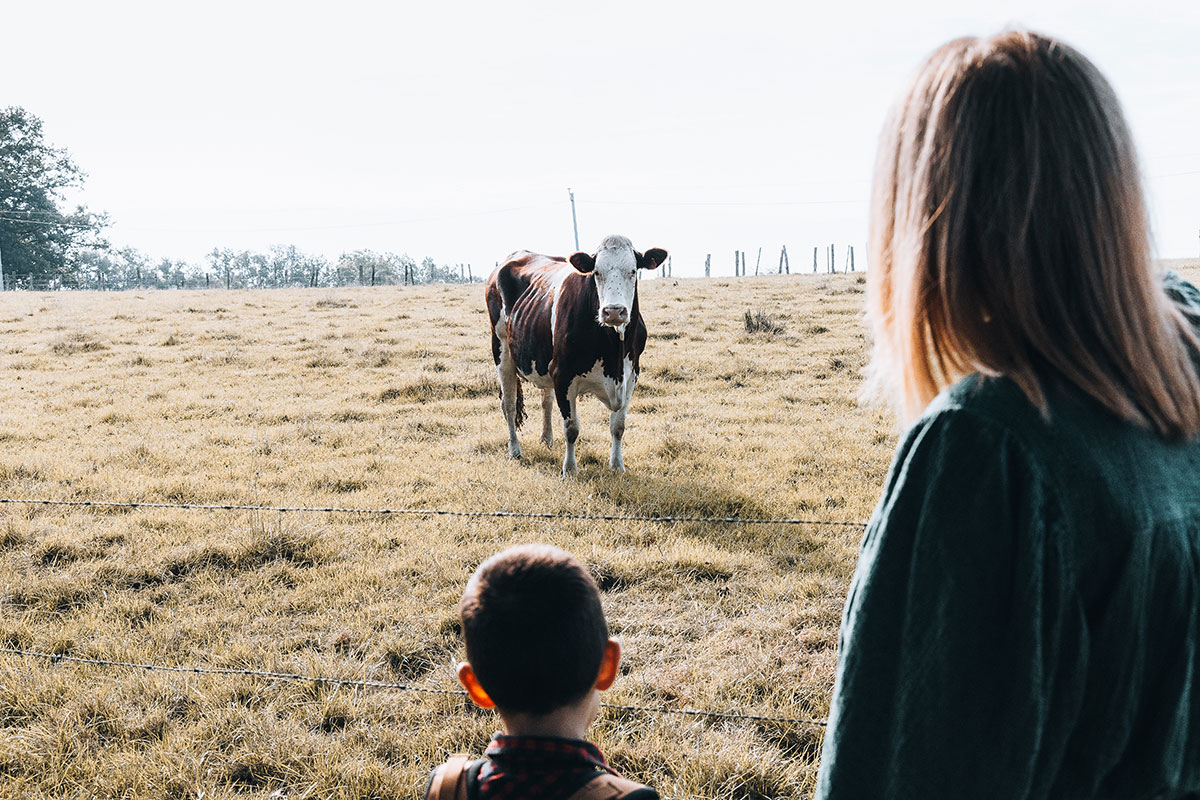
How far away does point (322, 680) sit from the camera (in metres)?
4.02

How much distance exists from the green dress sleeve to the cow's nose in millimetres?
6616

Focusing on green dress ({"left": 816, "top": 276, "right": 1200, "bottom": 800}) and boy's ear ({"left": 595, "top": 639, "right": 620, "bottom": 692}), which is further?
boy's ear ({"left": 595, "top": 639, "right": 620, "bottom": 692})

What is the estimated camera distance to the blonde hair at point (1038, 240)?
111 cm

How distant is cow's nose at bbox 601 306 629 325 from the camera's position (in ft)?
25.4

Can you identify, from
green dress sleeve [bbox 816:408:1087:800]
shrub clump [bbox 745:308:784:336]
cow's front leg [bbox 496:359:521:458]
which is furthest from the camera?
shrub clump [bbox 745:308:784:336]

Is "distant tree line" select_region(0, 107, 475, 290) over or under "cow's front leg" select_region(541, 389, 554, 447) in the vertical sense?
over

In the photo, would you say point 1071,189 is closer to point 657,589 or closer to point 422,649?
point 422,649

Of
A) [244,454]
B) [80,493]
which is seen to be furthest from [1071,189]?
[244,454]

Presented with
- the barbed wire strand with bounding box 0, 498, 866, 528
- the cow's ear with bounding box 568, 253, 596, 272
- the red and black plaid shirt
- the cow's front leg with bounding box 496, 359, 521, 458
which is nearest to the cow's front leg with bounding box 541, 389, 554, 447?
the cow's front leg with bounding box 496, 359, 521, 458

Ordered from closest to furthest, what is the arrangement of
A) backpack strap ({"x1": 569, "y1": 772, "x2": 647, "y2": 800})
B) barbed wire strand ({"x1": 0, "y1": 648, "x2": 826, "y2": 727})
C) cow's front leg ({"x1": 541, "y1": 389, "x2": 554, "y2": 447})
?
backpack strap ({"x1": 569, "y1": 772, "x2": 647, "y2": 800}), barbed wire strand ({"x1": 0, "y1": 648, "x2": 826, "y2": 727}), cow's front leg ({"x1": 541, "y1": 389, "x2": 554, "y2": 447})

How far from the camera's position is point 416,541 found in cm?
593

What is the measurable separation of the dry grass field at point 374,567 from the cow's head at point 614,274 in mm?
1402

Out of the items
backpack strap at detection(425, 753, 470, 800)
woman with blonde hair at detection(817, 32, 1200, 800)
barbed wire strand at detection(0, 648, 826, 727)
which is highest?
woman with blonde hair at detection(817, 32, 1200, 800)

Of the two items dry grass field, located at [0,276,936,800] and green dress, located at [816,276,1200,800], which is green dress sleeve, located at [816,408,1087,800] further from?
dry grass field, located at [0,276,936,800]
